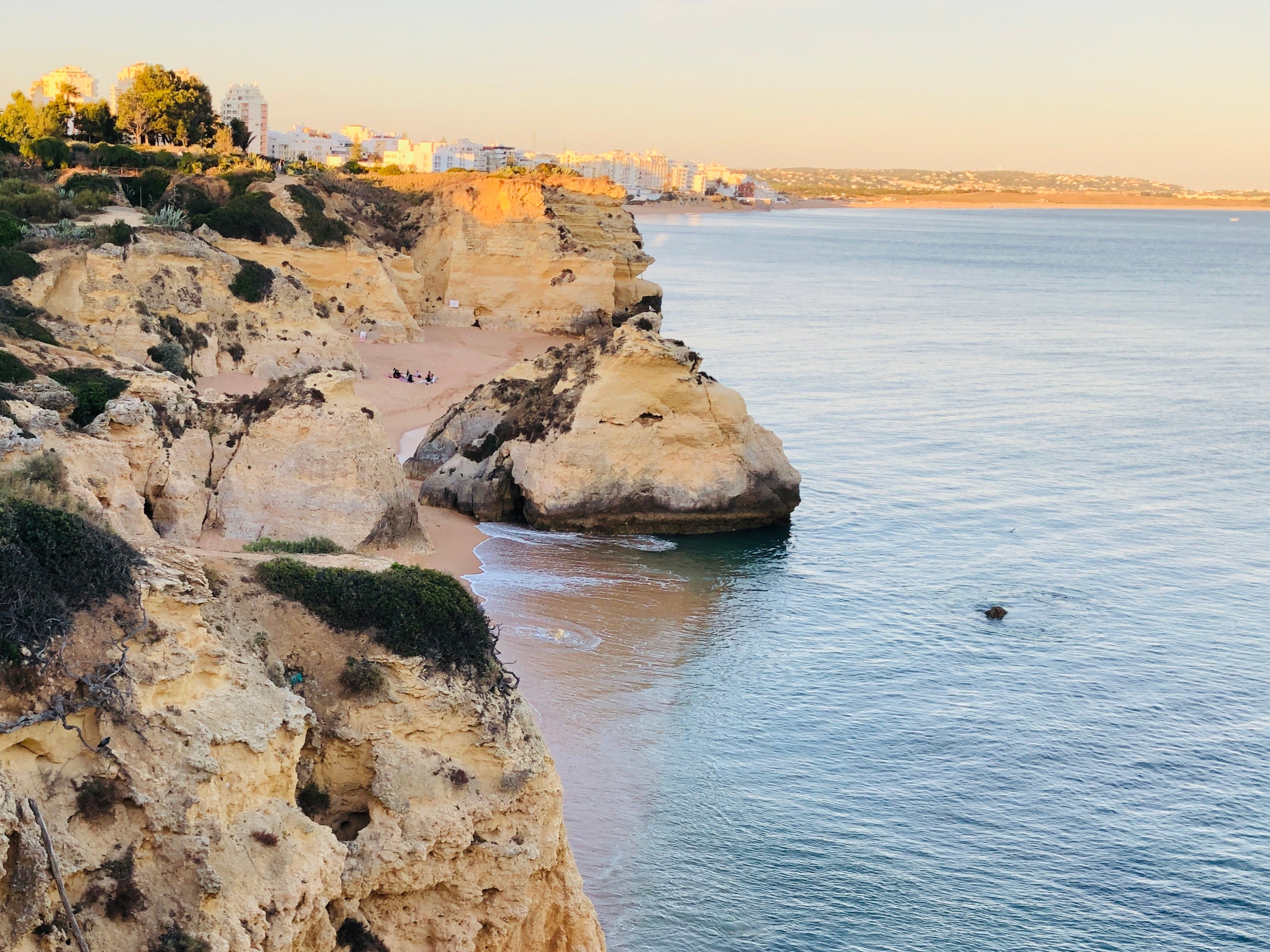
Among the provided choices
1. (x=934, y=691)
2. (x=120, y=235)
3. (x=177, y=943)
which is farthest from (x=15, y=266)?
(x=177, y=943)

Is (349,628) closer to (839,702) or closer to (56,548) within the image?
(56,548)

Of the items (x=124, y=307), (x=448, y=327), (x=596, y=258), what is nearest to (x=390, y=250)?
(x=448, y=327)

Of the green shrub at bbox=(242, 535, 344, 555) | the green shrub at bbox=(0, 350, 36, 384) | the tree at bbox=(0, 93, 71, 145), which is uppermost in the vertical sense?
the tree at bbox=(0, 93, 71, 145)

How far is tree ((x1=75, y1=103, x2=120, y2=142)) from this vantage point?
85.4 meters

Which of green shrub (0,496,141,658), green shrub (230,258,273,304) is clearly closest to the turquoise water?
green shrub (0,496,141,658)

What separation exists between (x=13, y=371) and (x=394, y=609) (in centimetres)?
1343

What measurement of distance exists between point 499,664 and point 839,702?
11069 mm

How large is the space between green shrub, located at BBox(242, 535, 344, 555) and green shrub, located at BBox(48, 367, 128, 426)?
773 cm

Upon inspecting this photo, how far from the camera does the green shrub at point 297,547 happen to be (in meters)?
13.9

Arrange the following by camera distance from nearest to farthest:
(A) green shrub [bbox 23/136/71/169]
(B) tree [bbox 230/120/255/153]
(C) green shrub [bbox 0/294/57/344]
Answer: (C) green shrub [bbox 0/294/57/344]
(A) green shrub [bbox 23/136/71/169]
(B) tree [bbox 230/120/255/153]

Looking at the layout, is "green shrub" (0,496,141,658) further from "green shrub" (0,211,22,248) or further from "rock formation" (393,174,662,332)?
"rock formation" (393,174,662,332)

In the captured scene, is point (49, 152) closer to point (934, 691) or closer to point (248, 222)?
point (248, 222)

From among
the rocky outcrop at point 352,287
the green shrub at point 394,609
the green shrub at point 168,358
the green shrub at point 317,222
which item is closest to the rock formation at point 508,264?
the rocky outcrop at point 352,287

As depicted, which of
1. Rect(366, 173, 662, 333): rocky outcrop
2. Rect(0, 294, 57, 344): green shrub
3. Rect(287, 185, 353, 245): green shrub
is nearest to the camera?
Rect(0, 294, 57, 344): green shrub
